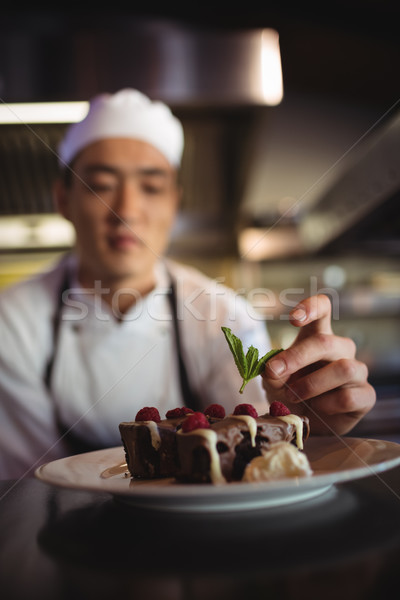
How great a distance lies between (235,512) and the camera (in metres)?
0.58

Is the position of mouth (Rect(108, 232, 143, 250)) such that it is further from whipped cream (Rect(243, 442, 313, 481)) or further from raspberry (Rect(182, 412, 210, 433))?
whipped cream (Rect(243, 442, 313, 481))

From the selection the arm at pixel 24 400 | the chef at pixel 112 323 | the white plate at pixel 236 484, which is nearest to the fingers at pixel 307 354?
the white plate at pixel 236 484

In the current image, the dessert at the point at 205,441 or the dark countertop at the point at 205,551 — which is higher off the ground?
the dessert at the point at 205,441

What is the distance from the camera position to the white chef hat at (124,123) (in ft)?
4.99

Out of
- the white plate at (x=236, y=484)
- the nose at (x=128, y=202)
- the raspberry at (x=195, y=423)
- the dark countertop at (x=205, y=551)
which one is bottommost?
the dark countertop at (x=205, y=551)

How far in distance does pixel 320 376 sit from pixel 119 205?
0.88 metres

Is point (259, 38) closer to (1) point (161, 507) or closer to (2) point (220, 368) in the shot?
(2) point (220, 368)

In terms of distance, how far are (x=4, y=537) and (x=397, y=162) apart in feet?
4.79

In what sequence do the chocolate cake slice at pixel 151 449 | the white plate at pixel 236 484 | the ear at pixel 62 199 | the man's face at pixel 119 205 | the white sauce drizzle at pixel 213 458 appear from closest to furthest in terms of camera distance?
the white plate at pixel 236 484, the white sauce drizzle at pixel 213 458, the chocolate cake slice at pixel 151 449, the man's face at pixel 119 205, the ear at pixel 62 199

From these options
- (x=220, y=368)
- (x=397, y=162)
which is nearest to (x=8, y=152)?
(x=220, y=368)

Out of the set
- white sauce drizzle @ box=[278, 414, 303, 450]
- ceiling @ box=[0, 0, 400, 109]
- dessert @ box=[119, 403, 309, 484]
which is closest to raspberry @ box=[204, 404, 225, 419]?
dessert @ box=[119, 403, 309, 484]

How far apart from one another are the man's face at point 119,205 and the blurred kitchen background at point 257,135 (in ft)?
0.55

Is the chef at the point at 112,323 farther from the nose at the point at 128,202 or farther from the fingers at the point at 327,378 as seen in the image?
the fingers at the point at 327,378

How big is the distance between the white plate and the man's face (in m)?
0.81
